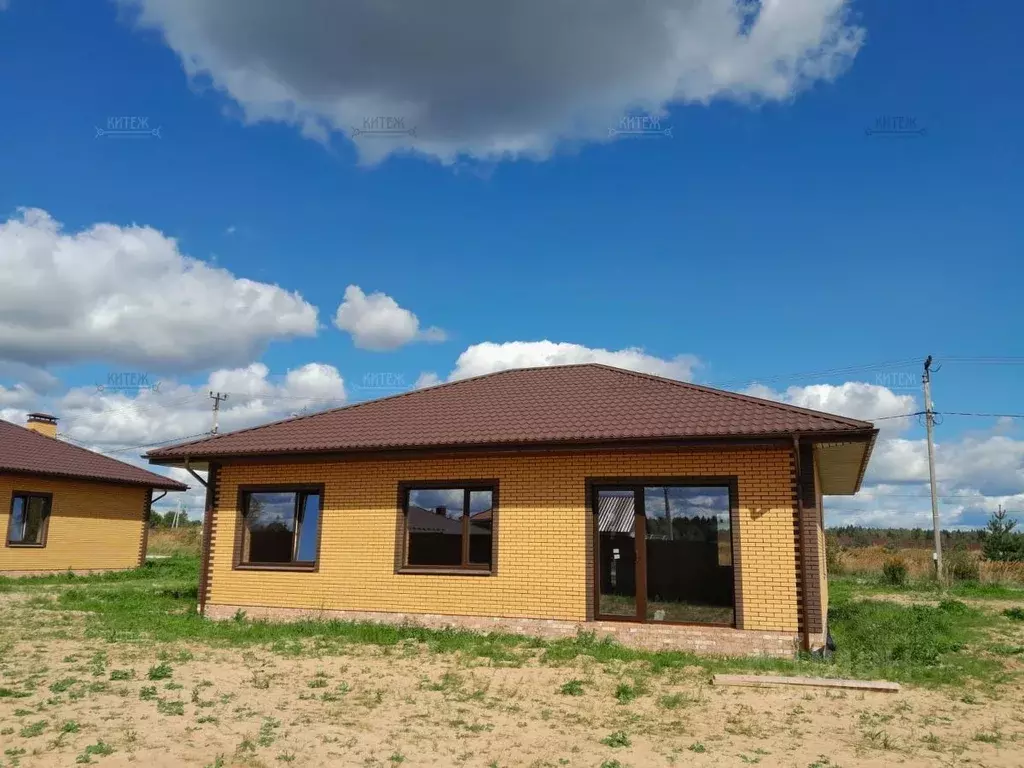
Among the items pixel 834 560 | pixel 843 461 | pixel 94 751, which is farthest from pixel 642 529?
pixel 834 560

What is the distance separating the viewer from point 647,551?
10.9m

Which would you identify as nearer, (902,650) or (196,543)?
(902,650)

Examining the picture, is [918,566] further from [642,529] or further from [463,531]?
[463,531]

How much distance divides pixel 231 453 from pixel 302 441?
48.9 inches

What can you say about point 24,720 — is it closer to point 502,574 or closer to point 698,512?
point 502,574

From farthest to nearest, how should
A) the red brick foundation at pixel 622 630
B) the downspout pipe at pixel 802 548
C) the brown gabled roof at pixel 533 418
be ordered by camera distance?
the brown gabled roof at pixel 533 418
the red brick foundation at pixel 622 630
the downspout pipe at pixel 802 548

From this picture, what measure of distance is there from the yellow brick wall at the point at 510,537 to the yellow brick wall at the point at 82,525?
10912mm

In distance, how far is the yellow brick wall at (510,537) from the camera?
33.4ft

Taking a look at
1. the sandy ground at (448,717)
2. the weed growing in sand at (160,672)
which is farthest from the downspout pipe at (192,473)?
the weed growing in sand at (160,672)

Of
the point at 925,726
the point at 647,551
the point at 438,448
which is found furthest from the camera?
the point at 438,448

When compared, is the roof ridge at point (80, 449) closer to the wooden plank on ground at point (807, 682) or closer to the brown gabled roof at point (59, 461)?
the brown gabled roof at point (59, 461)

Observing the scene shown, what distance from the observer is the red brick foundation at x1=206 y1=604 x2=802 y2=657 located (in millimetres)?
9875

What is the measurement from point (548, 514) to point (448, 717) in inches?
186

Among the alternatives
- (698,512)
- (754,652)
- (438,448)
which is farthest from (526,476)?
(754,652)
